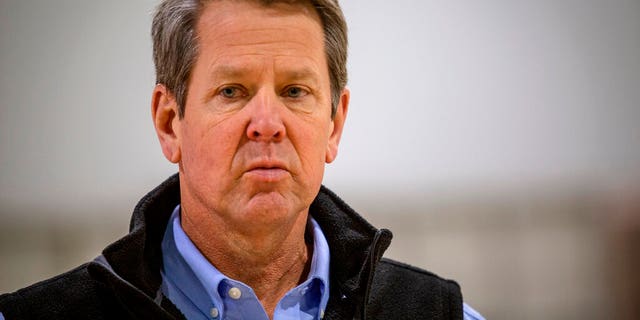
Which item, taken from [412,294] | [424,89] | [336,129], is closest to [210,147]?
[336,129]

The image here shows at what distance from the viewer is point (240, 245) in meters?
1.45

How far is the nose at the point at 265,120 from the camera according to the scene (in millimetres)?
1353

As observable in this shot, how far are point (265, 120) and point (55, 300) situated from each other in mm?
524

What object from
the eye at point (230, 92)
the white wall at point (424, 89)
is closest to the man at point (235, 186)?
the eye at point (230, 92)

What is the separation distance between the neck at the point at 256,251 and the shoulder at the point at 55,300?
0.22m

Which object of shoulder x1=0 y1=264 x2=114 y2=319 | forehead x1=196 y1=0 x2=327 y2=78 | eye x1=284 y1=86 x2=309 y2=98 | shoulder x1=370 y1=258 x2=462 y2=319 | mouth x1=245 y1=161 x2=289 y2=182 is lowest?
shoulder x1=370 y1=258 x2=462 y2=319

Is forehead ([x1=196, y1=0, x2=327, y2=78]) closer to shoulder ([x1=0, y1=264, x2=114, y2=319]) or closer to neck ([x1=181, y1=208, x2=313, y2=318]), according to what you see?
neck ([x1=181, y1=208, x2=313, y2=318])

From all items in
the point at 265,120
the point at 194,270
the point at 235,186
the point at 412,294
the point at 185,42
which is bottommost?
the point at 412,294

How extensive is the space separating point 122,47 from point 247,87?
109 cm

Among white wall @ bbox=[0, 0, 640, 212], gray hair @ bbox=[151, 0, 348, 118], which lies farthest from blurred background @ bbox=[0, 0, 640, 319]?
gray hair @ bbox=[151, 0, 348, 118]

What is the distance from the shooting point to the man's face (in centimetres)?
137

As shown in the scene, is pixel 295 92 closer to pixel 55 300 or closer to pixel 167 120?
pixel 167 120

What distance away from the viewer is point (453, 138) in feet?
Result: 9.22

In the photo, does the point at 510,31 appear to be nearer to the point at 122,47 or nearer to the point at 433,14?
the point at 433,14
